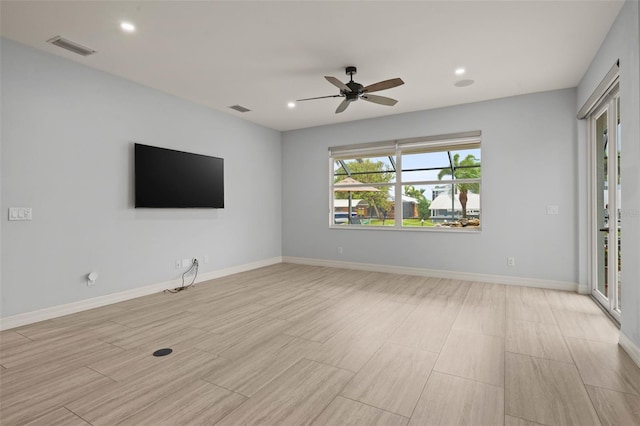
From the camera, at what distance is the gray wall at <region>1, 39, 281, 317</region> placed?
3.33 metres

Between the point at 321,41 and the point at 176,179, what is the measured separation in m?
2.95

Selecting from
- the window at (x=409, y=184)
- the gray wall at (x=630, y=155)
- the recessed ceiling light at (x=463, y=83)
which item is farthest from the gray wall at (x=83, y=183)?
the gray wall at (x=630, y=155)

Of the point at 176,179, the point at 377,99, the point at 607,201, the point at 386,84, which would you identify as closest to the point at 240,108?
the point at 176,179

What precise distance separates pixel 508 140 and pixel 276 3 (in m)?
4.12

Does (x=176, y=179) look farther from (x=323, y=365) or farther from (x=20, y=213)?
(x=323, y=365)

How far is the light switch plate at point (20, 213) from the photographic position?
3279mm

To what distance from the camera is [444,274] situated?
5.49 meters

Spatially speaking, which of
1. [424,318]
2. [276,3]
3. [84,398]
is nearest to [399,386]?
[424,318]

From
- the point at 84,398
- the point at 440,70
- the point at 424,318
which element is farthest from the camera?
the point at 440,70

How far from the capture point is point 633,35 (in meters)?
2.52

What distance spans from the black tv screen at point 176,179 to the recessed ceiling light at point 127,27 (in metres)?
1.63

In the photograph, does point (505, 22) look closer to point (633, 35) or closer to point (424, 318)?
point (633, 35)

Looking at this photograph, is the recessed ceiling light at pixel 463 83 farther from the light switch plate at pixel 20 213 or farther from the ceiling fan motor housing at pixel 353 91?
the light switch plate at pixel 20 213

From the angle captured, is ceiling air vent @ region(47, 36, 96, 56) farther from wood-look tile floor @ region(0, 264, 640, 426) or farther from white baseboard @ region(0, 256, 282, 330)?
wood-look tile floor @ region(0, 264, 640, 426)
